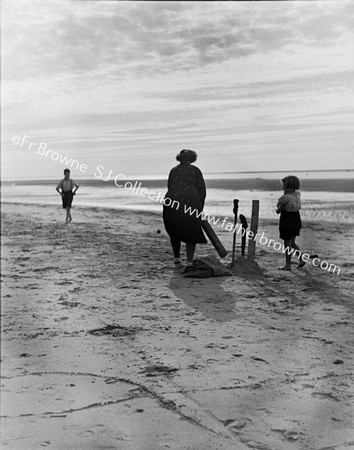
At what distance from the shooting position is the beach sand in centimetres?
276

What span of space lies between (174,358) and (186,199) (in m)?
2.73

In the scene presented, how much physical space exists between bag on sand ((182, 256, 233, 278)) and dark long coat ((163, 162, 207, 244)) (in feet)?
12.1

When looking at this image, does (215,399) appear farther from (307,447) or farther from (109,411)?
(307,447)

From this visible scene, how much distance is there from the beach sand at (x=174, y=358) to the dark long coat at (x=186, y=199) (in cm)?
101

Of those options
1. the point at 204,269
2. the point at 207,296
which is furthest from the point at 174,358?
the point at 207,296

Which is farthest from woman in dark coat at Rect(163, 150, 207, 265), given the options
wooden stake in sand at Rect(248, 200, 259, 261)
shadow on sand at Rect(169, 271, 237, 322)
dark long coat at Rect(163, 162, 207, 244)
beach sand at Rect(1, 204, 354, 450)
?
shadow on sand at Rect(169, 271, 237, 322)

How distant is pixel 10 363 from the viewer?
477 centimetres

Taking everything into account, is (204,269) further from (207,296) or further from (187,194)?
(187,194)

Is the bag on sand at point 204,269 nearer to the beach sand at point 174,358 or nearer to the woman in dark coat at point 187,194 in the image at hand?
the beach sand at point 174,358

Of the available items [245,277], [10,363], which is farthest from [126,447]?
[245,277]

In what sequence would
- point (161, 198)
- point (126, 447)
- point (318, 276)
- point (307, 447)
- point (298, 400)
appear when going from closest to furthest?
point (161, 198) < point (307, 447) < point (126, 447) < point (298, 400) < point (318, 276)

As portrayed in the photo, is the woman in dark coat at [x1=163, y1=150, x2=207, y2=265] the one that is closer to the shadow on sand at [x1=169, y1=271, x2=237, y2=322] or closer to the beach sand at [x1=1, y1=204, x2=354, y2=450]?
the beach sand at [x1=1, y1=204, x2=354, y2=450]

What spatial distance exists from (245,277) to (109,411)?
10.8 feet

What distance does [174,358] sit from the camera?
14.4 ft
